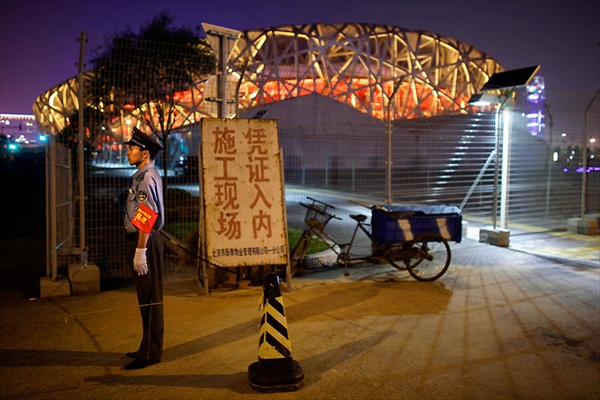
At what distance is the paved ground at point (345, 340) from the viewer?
12.2ft

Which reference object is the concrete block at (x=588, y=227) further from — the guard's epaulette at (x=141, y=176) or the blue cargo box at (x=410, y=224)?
the guard's epaulette at (x=141, y=176)

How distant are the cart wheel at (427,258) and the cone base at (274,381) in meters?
3.70

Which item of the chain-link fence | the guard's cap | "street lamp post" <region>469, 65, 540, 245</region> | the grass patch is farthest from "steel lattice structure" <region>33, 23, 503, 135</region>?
the guard's cap

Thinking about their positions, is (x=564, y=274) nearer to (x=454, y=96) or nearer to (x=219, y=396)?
(x=219, y=396)

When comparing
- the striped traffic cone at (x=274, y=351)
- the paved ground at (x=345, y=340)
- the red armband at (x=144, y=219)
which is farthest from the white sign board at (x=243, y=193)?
the striped traffic cone at (x=274, y=351)

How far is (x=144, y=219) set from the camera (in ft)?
12.9

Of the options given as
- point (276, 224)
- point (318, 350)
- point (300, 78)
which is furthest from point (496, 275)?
point (300, 78)

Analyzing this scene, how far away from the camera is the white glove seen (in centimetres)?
392

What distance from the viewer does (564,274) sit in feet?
24.5

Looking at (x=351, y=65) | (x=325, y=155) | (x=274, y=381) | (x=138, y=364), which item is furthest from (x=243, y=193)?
(x=351, y=65)

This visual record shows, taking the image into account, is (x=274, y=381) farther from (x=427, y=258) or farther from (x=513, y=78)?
(x=513, y=78)

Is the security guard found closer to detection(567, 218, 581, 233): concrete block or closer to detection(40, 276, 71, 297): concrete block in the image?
detection(40, 276, 71, 297): concrete block

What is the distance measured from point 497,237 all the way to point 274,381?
732 cm

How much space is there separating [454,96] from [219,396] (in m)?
65.6
